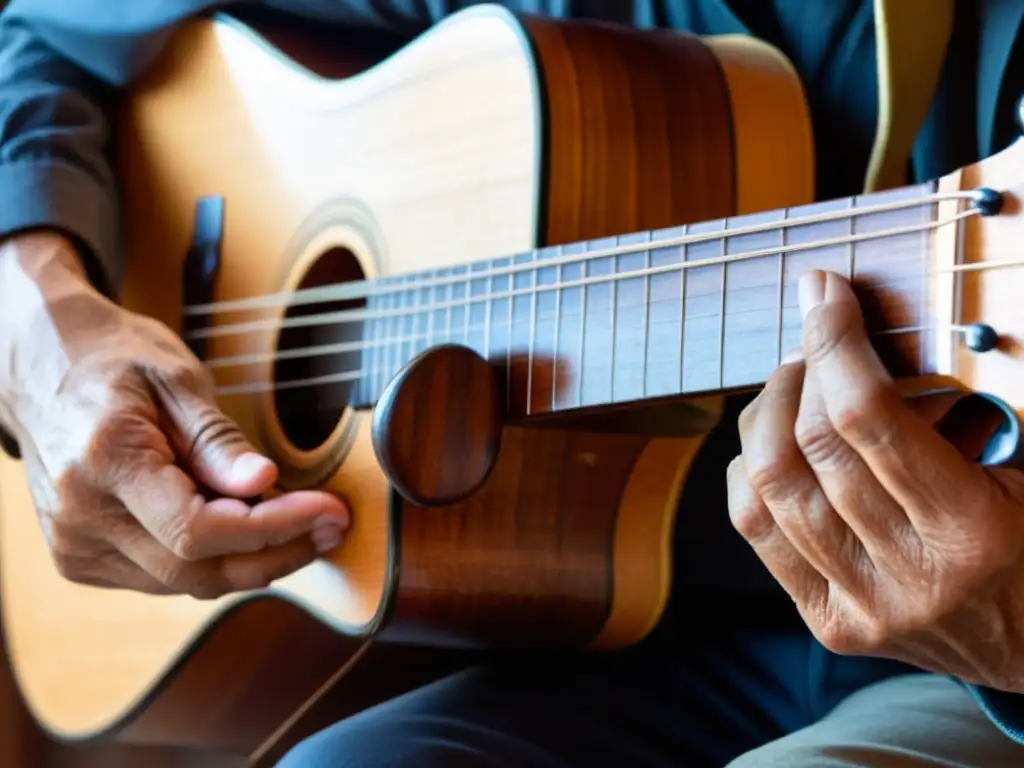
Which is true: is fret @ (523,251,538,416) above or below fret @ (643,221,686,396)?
below

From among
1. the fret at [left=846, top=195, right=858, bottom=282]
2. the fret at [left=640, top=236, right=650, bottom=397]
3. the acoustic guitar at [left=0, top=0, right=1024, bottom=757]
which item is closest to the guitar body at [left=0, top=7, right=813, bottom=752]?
the acoustic guitar at [left=0, top=0, right=1024, bottom=757]

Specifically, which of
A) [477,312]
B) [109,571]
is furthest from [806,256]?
[109,571]

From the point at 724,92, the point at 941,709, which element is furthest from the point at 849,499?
the point at 724,92

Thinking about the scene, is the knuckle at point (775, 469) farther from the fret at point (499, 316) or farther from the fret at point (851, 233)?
the fret at point (499, 316)

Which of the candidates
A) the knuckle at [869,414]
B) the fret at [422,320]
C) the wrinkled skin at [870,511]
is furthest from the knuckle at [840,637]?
the fret at [422,320]

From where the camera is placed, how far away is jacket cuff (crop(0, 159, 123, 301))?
944 millimetres

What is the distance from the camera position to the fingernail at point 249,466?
0.74 m

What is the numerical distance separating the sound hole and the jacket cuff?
0.21 m

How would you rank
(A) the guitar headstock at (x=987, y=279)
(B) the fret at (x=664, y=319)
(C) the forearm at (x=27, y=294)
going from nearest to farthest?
(A) the guitar headstock at (x=987, y=279) < (B) the fret at (x=664, y=319) < (C) the forearm at (x=27, y=294)

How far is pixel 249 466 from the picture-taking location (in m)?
0.74

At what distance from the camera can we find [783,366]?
1.63 feet

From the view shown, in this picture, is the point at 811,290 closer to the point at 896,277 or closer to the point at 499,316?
the point at 896,277

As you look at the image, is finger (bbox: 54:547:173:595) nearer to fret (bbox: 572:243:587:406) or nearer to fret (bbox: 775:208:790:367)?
fret (bbox: 572:243:587:406)

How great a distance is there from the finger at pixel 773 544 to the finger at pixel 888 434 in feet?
0.21
